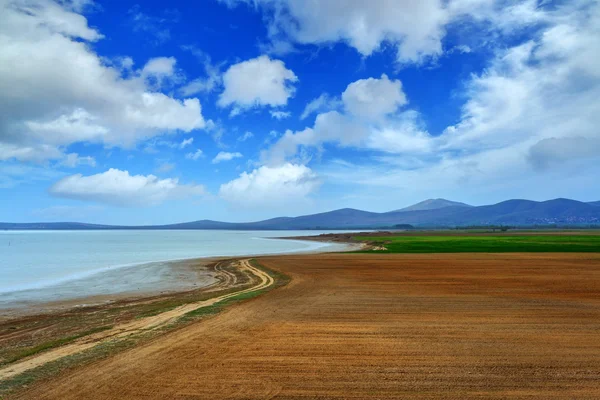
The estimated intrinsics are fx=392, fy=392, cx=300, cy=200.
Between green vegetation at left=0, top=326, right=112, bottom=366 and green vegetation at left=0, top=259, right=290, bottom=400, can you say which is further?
green vegetation at left=0, top=326, right=112, bottom=366

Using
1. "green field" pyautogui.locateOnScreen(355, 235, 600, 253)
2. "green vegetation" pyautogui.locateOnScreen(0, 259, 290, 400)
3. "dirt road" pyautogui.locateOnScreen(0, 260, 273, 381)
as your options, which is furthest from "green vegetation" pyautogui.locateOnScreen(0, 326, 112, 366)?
"green field" pyautogui.locateOnScreen(355, 235, 600, 253)

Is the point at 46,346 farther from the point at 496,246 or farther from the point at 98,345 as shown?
the point at 496,246

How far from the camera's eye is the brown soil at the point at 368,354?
28.1 ft

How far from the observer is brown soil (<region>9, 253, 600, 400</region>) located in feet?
28.1

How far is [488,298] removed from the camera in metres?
19.9

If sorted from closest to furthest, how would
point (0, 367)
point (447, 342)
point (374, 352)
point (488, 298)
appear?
point (0, 367) < point (374, 352) < point (447, 342) < point (488, 298)

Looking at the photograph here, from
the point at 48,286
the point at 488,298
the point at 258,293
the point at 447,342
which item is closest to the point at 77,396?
the point at 447,342

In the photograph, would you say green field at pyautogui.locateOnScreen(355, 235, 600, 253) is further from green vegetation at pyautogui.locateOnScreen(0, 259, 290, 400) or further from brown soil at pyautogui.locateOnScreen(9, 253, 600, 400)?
green vegetation at pyautogui.locateOnScreen(0, 259, 290, 400)

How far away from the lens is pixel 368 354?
35.7ft

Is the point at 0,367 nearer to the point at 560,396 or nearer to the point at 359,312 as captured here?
the point at 359,312

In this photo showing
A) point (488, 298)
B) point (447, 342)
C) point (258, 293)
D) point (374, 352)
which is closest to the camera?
point (374, 352)

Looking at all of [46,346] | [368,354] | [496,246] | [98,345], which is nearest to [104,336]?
[98,345]

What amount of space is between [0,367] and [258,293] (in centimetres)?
1371

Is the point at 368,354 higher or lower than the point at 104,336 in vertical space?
lower
